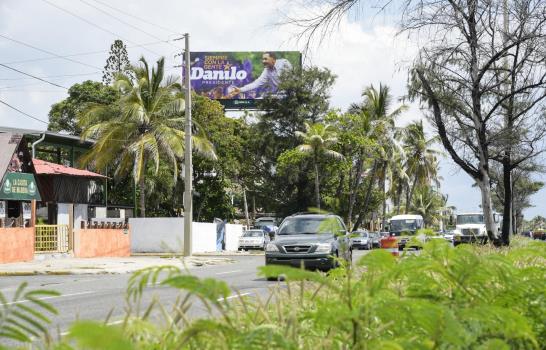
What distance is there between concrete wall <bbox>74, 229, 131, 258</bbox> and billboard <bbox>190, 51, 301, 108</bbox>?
38.2 m

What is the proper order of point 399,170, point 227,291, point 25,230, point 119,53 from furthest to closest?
point 399,170 < point 119,53 < point 25,230 < point 227,291

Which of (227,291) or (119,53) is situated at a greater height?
(119,53)

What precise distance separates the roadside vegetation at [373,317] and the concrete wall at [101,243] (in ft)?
96.9

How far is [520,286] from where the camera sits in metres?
2.32

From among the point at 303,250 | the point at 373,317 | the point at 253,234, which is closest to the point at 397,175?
the point at 253,234

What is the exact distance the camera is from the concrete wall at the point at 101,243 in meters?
31.0

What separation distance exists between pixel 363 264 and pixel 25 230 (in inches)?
1064

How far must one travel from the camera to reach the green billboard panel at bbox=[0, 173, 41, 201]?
29.2 metres

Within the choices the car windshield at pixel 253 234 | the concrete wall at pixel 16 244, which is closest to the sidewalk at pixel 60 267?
the concrete wall at pixel 16 244

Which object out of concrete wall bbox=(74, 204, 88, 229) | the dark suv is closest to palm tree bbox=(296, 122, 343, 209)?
concrete wall bbox=(74, 204, 88, 229)

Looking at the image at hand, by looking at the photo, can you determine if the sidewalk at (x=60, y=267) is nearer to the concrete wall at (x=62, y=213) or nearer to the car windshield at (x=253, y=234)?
the concrete wall at (x=62, y=213)

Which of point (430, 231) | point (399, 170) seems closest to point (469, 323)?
point (430, 231)

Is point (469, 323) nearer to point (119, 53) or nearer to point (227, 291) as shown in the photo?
point (227, 291)

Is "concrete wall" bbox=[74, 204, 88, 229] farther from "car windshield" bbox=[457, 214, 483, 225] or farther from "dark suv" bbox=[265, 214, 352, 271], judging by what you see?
"car windshield" bbox=[457, 214, 483, 225]
